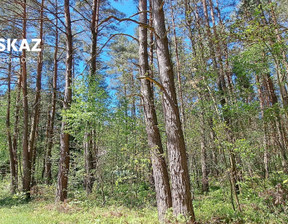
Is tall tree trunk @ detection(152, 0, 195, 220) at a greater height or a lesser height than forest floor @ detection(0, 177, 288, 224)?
greater

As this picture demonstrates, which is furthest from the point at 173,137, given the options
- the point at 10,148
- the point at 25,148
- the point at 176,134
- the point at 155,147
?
the point at 10,148

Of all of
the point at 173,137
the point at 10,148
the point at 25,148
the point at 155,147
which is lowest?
the point at 155,147

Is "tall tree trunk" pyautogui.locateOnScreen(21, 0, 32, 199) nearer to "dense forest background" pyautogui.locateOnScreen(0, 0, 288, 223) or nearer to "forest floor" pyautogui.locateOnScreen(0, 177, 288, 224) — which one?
"dense forest background" pyautogui.locateOnScreen(0, 0, 288, 223)

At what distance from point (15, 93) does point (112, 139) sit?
8.64 metres

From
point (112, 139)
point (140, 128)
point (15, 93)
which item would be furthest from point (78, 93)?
point (15, 93)

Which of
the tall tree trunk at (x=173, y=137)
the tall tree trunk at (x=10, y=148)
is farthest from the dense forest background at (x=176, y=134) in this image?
the tall tree trunk at (x=10, y=148)

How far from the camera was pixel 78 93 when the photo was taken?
221 inches

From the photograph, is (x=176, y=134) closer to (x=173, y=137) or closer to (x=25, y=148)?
(x=173, y=137)

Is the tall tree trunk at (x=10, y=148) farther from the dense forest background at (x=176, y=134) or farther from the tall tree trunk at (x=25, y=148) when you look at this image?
the dense forest background at (x=176, y=134)

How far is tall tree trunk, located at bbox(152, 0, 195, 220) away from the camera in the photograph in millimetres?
3271

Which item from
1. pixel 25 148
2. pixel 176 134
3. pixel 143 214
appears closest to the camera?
pixel 176 134

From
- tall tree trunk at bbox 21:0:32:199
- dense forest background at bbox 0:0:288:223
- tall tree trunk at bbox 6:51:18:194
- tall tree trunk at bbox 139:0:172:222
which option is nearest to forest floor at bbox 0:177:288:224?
dense forest background at bbox 0:0:288:223

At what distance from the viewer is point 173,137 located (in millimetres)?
3445

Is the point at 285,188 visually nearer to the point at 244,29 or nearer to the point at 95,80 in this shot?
the point at 244,29
